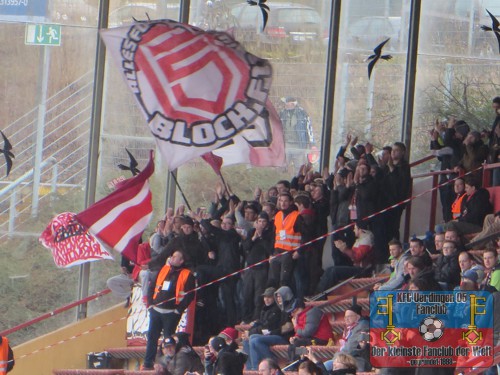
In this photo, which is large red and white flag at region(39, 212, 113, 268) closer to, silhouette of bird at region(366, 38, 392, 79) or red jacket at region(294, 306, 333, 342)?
red jacket at region(294, 306, 333, 342)

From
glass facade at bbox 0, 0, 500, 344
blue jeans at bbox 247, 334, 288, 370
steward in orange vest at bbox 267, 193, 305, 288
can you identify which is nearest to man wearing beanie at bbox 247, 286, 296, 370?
blue jeans at bbox 247, 334, 288, 370

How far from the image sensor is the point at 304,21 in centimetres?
1930

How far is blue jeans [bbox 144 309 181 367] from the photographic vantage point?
15203 millimetres

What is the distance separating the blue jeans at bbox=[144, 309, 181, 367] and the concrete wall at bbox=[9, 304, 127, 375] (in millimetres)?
2485

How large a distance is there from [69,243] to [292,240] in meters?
3.50

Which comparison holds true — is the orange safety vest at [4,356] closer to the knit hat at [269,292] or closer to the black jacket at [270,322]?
the black jacket at [270,322]

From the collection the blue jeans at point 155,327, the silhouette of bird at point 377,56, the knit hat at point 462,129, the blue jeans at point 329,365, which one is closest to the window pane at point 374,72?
the silhouette of bird at point 377,56

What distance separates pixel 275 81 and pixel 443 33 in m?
2.42

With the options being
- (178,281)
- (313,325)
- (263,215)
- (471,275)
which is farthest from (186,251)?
(471,275)

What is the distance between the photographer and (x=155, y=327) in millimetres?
15305

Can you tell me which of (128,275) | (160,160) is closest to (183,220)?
(128,275)

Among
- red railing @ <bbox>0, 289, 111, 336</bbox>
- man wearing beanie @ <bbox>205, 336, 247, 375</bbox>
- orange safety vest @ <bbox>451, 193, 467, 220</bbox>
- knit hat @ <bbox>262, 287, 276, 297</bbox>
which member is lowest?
red railing @ <bbox>0, 289, 111, 336</bbox>

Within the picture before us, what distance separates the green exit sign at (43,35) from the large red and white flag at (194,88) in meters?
4.70

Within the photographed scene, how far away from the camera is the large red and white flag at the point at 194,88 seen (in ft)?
44.2
